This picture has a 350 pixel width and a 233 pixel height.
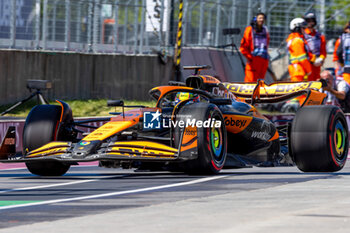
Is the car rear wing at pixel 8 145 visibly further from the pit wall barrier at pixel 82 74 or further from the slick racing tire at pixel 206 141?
the pit wall barrier at pixel 82 74

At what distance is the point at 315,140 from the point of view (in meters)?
11.0

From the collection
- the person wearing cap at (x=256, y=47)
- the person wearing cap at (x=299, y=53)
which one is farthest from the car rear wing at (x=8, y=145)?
the person wearing cap at (x=299, y=53)

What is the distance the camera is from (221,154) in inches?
428

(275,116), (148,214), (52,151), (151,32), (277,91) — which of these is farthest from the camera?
(151,32)

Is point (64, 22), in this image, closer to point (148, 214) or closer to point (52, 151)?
point (52, 151)

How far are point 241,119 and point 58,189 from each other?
307 centimetres

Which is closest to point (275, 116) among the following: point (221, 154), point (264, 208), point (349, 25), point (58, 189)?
point (349, 25)

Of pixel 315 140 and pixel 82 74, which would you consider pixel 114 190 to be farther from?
pixel 82 74

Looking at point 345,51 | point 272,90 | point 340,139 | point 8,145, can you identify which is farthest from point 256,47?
point 8,145

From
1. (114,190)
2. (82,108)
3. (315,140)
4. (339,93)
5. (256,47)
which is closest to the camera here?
(114,190)

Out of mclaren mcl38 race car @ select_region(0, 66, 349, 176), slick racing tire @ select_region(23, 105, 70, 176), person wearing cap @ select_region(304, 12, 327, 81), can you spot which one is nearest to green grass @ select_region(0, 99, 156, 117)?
person wearing cap @ select_region(304, 12, 327, 81)

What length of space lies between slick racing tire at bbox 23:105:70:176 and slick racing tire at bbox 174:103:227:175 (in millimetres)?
1656

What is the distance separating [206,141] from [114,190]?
61.8 inches

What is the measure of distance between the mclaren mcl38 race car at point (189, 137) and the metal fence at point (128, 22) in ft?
23.7
